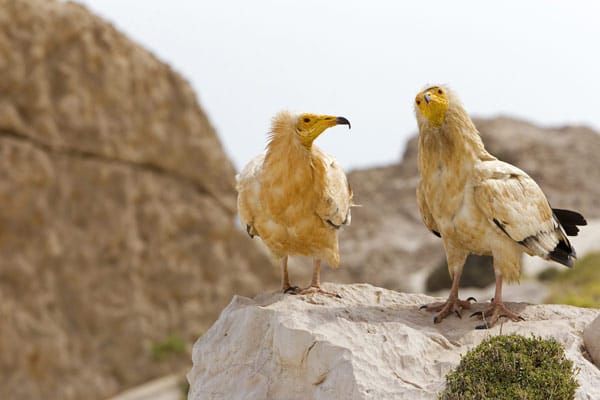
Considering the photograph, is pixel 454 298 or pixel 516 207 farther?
pixel 454 298

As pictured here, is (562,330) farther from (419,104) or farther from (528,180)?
(419,104)

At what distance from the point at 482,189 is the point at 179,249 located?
483 inches

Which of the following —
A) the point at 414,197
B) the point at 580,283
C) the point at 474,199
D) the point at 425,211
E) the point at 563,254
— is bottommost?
the point at 414,197

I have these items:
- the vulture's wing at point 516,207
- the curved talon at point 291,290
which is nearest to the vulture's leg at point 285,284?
the curved talon at point 291,290

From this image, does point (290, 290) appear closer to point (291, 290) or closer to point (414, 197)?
point (291, 290)

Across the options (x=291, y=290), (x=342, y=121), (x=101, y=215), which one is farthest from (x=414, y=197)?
(x=342, y=121)

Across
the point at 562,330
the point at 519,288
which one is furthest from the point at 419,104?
the point at 519,288

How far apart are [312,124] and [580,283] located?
56.5 ft

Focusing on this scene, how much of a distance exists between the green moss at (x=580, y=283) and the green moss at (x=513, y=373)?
10872mm

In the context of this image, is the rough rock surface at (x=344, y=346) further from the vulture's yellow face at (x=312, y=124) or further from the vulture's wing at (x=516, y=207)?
the vulture's yellow face at (x=312, y=124)

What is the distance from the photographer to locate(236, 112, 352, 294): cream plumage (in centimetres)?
828

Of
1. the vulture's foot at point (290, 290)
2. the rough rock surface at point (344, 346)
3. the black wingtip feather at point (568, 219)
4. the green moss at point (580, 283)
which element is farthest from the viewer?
the green moss at point (580, 283)

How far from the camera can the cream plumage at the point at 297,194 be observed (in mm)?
8281

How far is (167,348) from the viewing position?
1905cm
